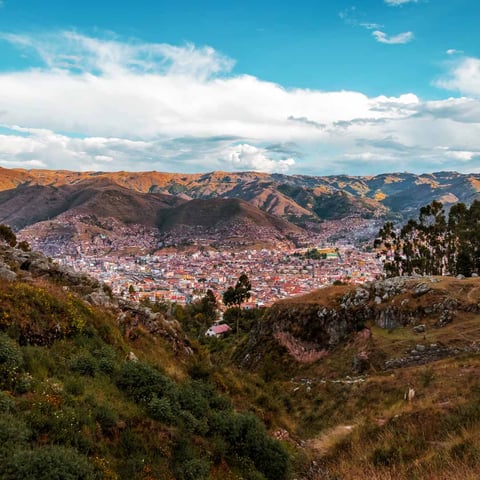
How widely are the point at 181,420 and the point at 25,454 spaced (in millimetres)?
4187

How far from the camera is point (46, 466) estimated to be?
582 cm

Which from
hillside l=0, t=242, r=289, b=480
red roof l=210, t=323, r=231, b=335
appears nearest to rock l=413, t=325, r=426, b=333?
hillside l=0, t=242, r=289, b=480

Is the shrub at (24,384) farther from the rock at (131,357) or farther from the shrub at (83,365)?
the rock at (131,357)

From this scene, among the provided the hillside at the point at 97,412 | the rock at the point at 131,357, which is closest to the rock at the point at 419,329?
the hillside at the point at 97,412

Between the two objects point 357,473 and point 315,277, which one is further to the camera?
point 315,277

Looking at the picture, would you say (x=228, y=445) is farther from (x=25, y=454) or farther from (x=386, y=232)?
(x=386, y=232)

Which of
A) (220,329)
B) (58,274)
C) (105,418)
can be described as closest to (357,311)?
(58,274)

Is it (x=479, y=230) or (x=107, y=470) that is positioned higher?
Result: (x=479, y=230)

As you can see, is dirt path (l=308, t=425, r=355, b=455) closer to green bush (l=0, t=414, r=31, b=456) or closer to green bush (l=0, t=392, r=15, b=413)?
green bush (l=0, t=414, r=31, b=456)

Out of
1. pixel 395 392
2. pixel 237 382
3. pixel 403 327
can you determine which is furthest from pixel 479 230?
pixel 237 382

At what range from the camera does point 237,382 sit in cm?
1802

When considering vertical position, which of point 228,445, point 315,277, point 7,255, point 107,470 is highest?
point 7,255

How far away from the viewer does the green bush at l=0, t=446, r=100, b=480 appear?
5.66m

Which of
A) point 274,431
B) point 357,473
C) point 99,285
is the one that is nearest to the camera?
point 357,473
